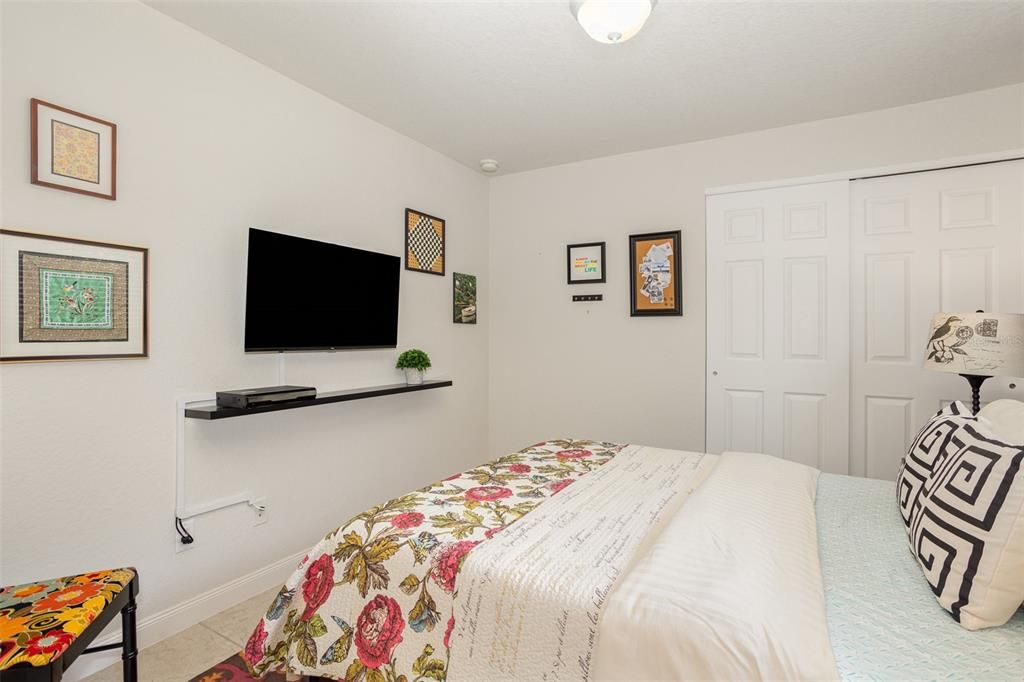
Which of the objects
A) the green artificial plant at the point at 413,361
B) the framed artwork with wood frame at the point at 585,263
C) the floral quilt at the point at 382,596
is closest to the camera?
the floral quilt at the point at 382,596

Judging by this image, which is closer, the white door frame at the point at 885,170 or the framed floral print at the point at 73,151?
the framed floral print at the point at 73,151

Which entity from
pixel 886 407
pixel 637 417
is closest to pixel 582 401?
pixel 637 417

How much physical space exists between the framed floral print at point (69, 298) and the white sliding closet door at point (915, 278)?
3612 millimetres

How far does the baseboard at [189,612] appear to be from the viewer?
1906 millimetres

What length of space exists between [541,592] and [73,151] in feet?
7.09

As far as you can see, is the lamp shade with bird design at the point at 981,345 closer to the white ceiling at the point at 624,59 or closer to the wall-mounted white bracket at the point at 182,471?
the white ceiling at the point at 624,59

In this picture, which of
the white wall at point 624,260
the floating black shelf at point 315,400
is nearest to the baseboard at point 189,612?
the floating black shelf at point 315,400

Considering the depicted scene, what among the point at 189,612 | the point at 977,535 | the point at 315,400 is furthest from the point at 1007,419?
the point at 189,612

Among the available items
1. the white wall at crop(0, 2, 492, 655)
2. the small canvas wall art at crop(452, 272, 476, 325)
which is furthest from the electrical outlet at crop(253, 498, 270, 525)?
the small canvas wall art at crop(452, 272, 476, 325)

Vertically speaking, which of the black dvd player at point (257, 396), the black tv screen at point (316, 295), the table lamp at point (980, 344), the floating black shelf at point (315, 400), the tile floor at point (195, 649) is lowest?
the tile floor at point (195, 649)

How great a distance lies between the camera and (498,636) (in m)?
1.23

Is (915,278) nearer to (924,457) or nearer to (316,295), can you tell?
(924,457)

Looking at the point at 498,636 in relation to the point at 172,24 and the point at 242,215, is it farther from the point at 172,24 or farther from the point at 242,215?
the point at 172,24

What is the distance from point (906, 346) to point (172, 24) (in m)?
3.91
